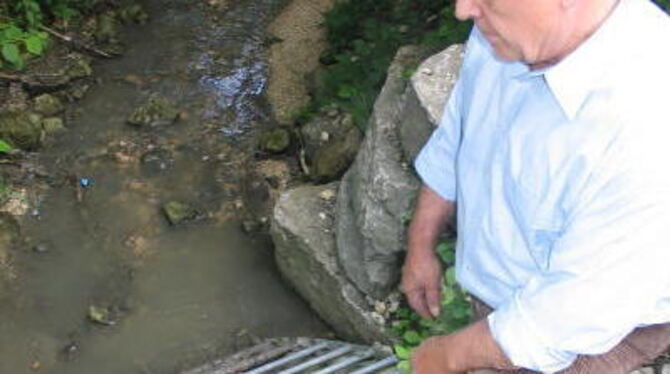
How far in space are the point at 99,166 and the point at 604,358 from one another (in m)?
3.49

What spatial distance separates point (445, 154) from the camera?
256 cm

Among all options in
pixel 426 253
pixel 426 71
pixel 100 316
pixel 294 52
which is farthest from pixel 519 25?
pixel 294 52

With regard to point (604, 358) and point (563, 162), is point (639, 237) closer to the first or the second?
point (563, 162)

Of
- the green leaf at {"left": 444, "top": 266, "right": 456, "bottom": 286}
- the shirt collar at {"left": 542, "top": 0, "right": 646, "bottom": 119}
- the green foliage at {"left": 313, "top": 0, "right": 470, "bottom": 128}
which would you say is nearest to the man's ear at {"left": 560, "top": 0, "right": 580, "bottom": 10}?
the shirt collar at {"left": 542, "top": 0, "right": 646, "bottom": 119}

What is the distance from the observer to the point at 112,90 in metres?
5.55

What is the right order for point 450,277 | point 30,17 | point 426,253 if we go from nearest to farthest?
point 426,253 < point 450,277 < point 30,17

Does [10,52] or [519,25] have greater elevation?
[519,25]

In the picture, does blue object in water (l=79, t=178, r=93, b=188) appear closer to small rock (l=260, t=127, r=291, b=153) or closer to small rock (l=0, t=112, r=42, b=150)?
small rock (l=0, t=112, r=42, b=150)

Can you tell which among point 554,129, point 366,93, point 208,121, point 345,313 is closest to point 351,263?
point 345,313

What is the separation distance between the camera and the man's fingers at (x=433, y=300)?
116 inches

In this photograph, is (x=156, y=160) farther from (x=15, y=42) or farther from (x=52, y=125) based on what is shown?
(x=15, y=42)

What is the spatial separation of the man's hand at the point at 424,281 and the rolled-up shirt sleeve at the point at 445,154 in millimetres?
257

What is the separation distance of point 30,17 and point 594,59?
4.60 metres

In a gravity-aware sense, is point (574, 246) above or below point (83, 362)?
above
